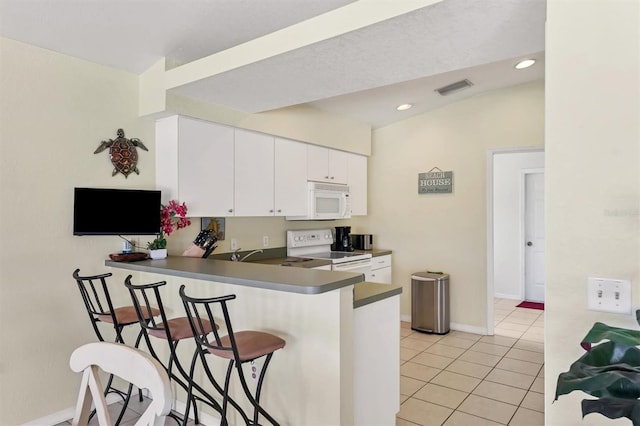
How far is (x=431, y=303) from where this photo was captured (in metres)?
4.68

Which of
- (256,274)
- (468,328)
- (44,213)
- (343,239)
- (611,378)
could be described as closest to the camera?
(611,378)

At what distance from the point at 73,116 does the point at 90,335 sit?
1534 millimetres

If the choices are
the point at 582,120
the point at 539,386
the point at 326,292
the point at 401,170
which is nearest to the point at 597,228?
the point at 582,120

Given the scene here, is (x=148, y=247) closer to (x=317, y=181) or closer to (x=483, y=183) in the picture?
(x=317, y=181)

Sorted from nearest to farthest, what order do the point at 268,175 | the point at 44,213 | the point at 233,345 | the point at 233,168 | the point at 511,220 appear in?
the point at 233,345
the point at 44,213
the point at 233,168
the point at 268,175
the point at 511,220

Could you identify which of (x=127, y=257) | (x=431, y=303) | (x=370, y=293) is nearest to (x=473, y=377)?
(x=431, y=303)

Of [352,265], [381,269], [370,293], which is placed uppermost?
[370,293]

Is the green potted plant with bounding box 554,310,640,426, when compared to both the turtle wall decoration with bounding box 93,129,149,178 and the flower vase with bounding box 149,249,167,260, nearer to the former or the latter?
the flower vase with bounding box 149,249,167,260

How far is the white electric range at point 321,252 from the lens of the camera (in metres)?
4.40

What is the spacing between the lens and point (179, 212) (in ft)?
9.91

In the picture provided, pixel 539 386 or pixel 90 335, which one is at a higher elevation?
pixel 90 335

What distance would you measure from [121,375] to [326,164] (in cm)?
378

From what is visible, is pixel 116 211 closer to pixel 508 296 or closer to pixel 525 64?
pixel 525 64

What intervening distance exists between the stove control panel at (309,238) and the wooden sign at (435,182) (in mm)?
1309
